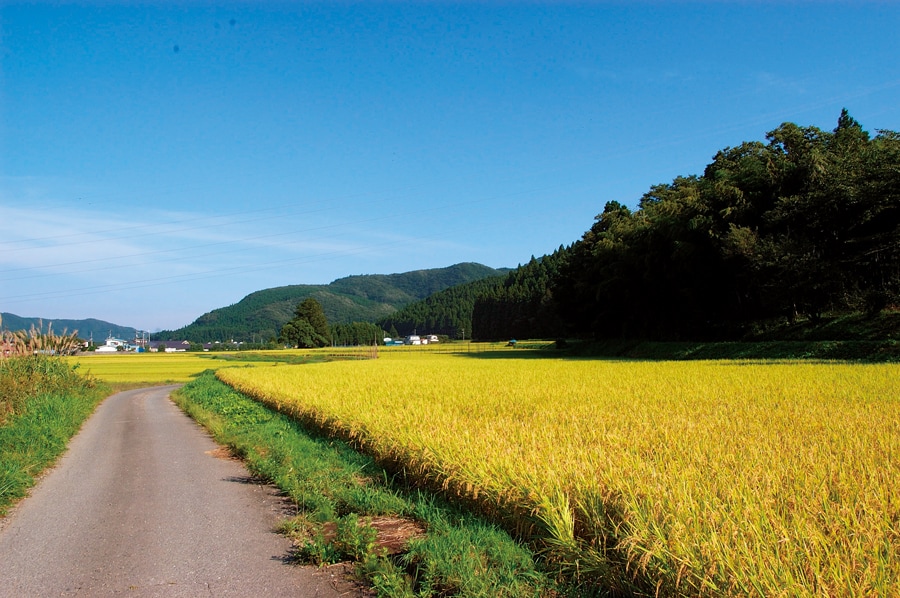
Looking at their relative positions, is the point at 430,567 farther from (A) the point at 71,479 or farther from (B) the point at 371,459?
(A) the point at 71,479

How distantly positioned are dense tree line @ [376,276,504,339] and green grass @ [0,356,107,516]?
375 ft

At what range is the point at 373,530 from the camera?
4.67 meters

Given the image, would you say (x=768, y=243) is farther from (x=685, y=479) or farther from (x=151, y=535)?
(x=151, y=535)

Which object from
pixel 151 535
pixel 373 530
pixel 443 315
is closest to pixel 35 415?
pixel 151 535

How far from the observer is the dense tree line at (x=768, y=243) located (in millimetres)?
23609

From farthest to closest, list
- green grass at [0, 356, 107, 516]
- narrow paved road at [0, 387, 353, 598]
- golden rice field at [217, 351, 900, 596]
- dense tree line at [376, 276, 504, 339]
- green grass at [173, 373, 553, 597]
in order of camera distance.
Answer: dense tree line at [376, 276, 504, 339] → green grass at [0, 356, 107, 516] → narrow paved road at [0, 387, 353, 598] → green grass at [173, 373, 553, 597] → golden rice field at [217, 351, 900, 596]

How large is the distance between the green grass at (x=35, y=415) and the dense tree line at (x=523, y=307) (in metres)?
70.4

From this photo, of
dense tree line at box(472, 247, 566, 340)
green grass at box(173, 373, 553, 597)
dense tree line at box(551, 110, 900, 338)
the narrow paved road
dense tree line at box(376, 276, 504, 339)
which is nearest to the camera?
green grass at box(173, 373, 553, 597)

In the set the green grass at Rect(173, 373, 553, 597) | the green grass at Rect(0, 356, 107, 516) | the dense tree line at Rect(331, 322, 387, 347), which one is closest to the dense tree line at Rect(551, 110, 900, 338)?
the green grass at Rect(173, 373, 553, 597)

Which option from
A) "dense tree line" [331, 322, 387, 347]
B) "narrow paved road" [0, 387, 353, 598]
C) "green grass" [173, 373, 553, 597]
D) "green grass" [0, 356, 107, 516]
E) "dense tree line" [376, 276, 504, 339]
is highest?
"dense tree line" [376, 276, 504, 339]

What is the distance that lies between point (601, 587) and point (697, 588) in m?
0.78

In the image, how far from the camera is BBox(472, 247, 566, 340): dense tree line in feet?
305

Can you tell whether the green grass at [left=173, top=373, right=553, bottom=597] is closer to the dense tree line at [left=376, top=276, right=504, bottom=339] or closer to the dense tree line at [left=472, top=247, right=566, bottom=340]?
the dense tree line at [left=472, top=247, right=566, bottom=340]

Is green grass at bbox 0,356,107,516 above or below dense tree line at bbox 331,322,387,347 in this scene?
below
